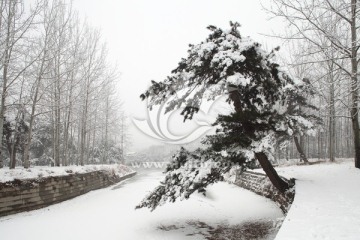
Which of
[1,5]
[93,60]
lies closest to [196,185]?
[1,5]

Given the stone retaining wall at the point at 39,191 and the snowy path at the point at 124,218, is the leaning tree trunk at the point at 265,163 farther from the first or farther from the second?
the stone retaining wall at the point at 39,191

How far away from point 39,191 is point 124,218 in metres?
3.75

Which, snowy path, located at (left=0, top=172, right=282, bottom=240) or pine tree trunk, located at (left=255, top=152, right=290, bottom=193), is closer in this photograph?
snowy path, located at (left=0, top=172, right=282, bottom=240)

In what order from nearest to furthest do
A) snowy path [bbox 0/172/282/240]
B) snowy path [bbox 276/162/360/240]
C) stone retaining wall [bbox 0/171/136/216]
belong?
snowy path [bbox 276/162/360/240]
snowy path [bbox 0/172/282/240]
stone retaining wall [bbox 0/171/136/216]

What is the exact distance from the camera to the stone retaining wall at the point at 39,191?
9.65 m

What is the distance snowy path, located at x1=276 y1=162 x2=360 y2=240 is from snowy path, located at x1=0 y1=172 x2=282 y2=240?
2433 millimetres

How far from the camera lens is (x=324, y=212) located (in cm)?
569

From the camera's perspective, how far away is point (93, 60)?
22.2 metres

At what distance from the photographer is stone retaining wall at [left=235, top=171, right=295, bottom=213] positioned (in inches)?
413

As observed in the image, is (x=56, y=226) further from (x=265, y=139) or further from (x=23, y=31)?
(x=23, y=31)

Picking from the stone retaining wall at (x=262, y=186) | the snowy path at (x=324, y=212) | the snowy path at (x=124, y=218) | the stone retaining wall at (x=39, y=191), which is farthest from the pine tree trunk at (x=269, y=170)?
→ the stone retaining wall at (x=39, y=191)

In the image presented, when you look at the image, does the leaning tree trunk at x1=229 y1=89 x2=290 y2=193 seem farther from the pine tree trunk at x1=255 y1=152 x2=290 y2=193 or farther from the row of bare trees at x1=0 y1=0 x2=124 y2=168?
the row of bare trees at x1=0 y1=0 x2=124 y2=168

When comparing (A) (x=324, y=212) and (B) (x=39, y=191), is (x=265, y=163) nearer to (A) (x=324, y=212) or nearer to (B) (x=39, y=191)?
(A) (x=324, y=212)

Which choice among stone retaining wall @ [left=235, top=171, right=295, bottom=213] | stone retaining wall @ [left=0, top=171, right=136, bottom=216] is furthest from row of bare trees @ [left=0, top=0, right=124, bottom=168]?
stone retaining wall @ [left=235, top=171, right=295, bottom=213]
